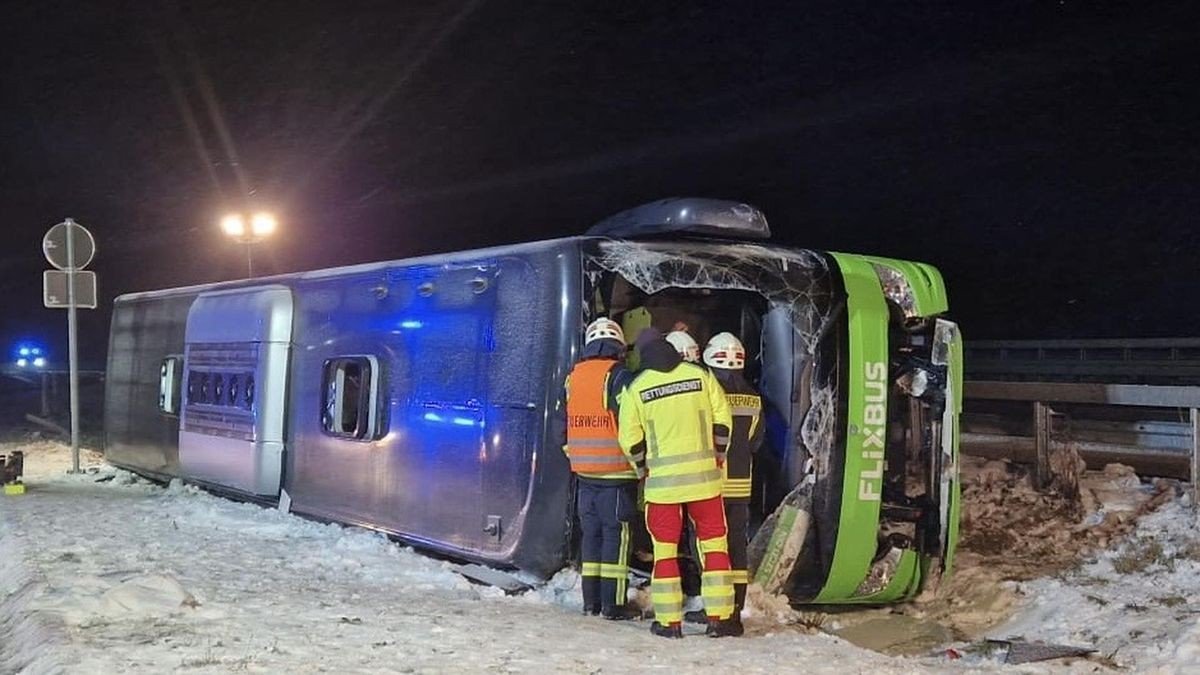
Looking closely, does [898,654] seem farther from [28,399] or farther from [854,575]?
[28,399]

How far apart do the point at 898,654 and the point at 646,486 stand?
1843 mm

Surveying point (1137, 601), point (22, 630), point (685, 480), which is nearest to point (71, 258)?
point (22, 630)

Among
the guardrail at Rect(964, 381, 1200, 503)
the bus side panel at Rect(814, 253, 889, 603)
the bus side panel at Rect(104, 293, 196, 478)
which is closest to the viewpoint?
the bus side panel at Rect(814, 253, 889, 603)

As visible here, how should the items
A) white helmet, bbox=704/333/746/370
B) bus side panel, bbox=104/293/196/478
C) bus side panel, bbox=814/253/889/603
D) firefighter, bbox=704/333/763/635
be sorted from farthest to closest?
bus side panel, bbox=104/293/196/478 < bus side panel, bbox=814/253/889/603 < white helmet, bbox=704/333/746/370 < firefighter, bbox=704/333/763/635

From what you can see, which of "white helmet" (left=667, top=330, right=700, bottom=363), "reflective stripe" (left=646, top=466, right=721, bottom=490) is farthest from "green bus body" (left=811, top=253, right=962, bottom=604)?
"reflective stripe" (left=646, top=466, right=721, bottom=490)

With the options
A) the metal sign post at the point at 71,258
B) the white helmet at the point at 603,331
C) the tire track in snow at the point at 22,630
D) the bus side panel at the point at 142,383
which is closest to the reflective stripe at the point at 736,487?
the white helmet at the point at 603,331

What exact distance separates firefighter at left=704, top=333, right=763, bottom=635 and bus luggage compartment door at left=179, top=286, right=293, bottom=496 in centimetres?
405

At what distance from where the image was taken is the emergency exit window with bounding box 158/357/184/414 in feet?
36.5

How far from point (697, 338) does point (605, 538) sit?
5.74 feet

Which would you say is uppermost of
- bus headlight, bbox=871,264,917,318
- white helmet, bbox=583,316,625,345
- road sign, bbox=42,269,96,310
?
road sign, bbox=42,269,96,310

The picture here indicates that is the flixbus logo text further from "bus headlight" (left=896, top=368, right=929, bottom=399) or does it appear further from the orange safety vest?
the orange safety vest

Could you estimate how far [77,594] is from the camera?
18.4 feet

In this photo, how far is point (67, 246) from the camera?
12.1m

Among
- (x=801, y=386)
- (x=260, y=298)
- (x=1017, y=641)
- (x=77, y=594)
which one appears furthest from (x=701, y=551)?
(x=260, y=298)
